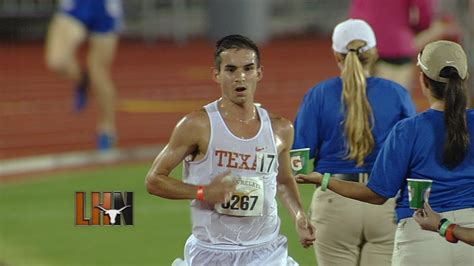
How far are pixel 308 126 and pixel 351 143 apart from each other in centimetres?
24

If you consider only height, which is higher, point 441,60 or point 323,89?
point 441,60

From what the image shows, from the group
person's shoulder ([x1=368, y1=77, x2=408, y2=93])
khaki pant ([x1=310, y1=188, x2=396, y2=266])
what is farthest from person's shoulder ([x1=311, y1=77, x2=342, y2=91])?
khaki pant ([x1=310, y1=188, x2=396, y2=266])

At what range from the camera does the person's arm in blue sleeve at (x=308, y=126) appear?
6.91 meters

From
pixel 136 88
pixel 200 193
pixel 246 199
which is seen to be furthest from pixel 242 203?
pixel 136 88

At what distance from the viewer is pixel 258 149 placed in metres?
5.89

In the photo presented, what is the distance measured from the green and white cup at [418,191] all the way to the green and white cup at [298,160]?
72 cm

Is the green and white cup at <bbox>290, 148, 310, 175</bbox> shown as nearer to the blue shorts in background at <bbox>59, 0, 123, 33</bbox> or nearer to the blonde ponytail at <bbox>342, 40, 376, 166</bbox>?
the blonde ponytail at <bbox>342, 40, 376, 166</bbox>

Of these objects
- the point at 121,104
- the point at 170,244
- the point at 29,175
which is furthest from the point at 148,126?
the point at 170,244

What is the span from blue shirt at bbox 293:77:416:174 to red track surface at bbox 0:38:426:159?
861cm

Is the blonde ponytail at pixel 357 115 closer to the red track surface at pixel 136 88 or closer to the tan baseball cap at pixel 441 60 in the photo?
the tan baseball cap at pixel 441 60

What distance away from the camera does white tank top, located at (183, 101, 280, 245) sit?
230 inches

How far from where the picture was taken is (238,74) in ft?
19.4

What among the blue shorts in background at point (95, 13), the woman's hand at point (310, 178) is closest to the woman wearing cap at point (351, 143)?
the woman's hand at point (310, 178)

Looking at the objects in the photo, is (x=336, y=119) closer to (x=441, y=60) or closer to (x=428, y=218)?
(x=441, y=60)
